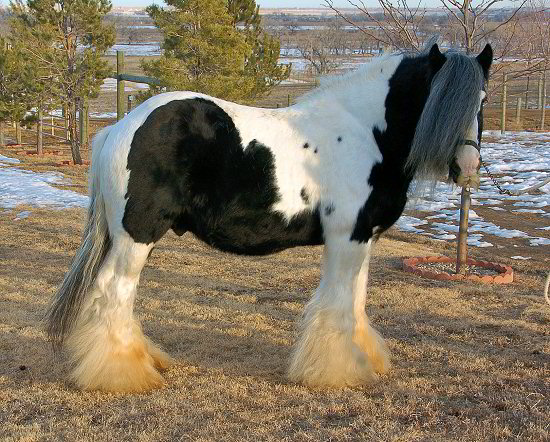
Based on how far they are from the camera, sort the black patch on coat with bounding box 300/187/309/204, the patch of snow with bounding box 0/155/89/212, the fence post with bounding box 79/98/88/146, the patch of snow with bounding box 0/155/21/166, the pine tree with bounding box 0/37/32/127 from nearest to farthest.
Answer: the black patch on coat with bounding box 300/187/309/204, the patch of snow with bounding box 0/155/89/212, the patch of snow with bounding box 0/155/21/166, the pine tree with bounding box 0/37/32/127, the fence post with bounding box 79/98/88/146

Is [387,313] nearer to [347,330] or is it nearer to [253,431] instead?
[347,330]

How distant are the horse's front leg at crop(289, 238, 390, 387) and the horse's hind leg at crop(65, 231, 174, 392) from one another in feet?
3.15

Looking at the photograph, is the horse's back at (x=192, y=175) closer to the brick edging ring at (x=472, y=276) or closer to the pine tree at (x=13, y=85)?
the brick edging ring at (x=472, y=276)

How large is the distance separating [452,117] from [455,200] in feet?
32.8

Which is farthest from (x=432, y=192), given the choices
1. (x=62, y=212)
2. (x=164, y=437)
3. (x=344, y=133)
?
(x=62, y=212)

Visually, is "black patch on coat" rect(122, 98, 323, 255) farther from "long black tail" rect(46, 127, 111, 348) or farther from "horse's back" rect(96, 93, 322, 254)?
"long black tail" rect(46, 127, 111, 348)

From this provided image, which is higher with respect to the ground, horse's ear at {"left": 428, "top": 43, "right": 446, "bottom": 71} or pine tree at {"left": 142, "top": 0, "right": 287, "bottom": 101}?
pine tree at {"left": 142, "top": 0, "right": 287, "bottom": 101}

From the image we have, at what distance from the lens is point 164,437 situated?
3443 millimetres

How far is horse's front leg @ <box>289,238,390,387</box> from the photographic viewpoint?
417 cm

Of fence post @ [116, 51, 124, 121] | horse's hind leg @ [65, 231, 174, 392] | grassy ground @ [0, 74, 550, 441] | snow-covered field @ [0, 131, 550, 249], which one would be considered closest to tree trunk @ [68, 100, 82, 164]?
snow-covered field @ [0, 131, 550, 249]

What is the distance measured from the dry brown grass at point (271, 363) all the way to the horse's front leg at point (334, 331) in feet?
0.34

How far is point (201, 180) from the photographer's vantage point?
4.07 metres

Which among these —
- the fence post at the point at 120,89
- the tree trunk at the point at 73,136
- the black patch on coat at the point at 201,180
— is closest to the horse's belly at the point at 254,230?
the black patch on coat at the point at 201,180

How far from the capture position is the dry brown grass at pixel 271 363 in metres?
3.58
